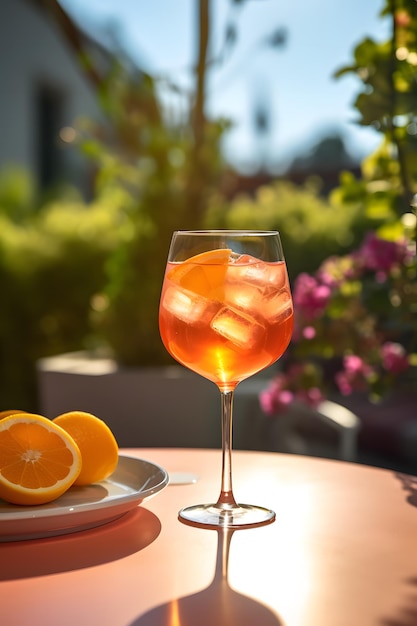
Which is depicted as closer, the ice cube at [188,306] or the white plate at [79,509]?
the white plate at [79,509]

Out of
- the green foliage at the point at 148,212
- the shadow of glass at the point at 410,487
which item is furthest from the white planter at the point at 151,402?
the shadow of glass at the point at 410,487

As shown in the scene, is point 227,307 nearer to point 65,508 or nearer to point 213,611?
point 65,508

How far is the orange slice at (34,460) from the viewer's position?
1.07m

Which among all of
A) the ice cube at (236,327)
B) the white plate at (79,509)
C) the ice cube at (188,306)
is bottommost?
the white plate at (79,509)

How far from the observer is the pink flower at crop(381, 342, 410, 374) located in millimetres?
2299

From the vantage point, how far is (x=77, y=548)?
0.99m

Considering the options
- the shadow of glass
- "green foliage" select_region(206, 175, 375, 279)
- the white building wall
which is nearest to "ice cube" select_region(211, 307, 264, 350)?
the shadow of glass

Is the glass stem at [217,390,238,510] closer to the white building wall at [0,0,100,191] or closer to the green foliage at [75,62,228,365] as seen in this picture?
the green foliage at [75,62,228,365]

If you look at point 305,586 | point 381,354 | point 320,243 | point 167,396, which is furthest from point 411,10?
point 320,243

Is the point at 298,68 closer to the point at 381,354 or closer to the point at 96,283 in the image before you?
the point at 96,283

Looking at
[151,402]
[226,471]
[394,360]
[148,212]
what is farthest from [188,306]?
[148,212]

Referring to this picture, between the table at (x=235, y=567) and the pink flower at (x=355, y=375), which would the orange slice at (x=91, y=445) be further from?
the pink flower at (x=355, y=375)

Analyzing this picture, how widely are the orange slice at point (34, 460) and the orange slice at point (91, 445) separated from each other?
51mm

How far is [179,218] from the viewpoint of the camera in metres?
3.80
